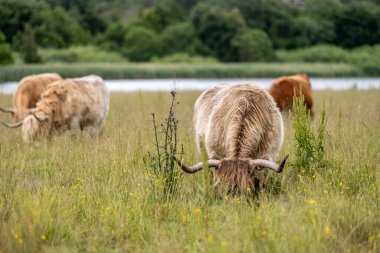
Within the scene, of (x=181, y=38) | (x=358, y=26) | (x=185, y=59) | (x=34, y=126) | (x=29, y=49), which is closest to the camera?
(x=34, y=126)

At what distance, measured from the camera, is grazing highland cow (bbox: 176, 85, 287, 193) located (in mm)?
5715

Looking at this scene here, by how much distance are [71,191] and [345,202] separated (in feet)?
9.31

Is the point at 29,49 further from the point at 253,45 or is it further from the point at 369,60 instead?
the point at 369,60

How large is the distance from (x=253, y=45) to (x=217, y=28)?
3113 millimetres

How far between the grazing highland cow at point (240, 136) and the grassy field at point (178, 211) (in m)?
0.25

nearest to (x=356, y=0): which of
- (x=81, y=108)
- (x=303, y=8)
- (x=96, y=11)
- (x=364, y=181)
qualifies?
(x=303, y=8)

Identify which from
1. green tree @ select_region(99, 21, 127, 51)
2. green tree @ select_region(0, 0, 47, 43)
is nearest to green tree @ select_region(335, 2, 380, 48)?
green tree @ select_region(99, 21, 127, 51)

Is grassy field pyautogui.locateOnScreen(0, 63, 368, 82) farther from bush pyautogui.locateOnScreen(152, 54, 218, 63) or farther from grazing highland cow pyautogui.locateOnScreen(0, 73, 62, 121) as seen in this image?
grazing highland cow pyautogui.locateOnScreen(0, 73, 62, 121)

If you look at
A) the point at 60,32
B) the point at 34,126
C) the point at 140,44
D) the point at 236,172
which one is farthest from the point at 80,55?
the point at 236,172

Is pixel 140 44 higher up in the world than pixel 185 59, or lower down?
higher up

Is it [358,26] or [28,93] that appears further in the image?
[358,26]

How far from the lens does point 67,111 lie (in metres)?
10.9

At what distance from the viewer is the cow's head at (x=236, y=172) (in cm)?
565

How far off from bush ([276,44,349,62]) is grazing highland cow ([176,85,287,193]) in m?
39.1
